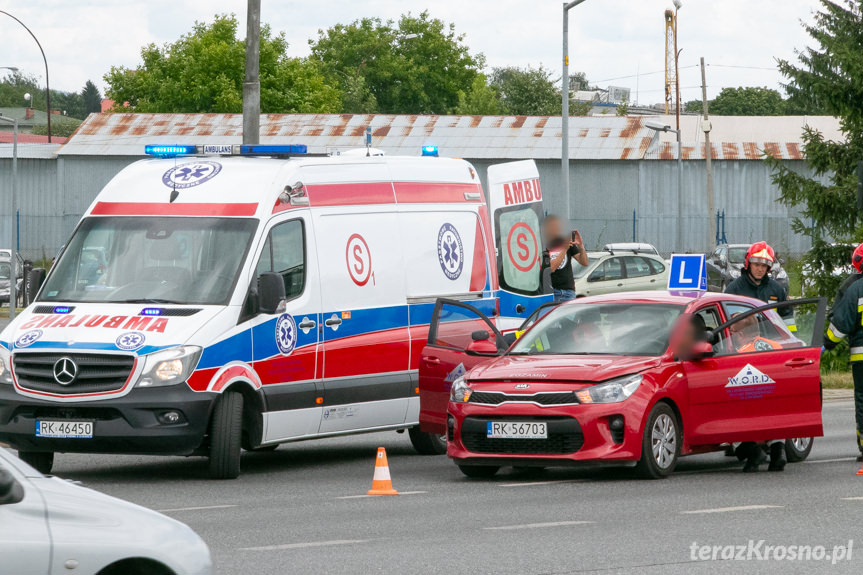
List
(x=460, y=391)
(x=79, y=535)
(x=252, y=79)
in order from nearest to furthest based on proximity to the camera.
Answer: (x=79, y=535)
(x=460, y=391)
(x=252, y=79)

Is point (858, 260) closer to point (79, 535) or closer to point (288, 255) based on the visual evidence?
point (288, 255)

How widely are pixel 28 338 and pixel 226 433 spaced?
1.67 metres

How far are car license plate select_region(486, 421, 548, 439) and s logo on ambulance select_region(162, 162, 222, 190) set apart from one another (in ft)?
10.8

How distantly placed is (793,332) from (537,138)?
42.2m

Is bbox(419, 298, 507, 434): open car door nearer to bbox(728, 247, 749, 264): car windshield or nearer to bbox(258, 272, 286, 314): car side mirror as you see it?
bbox(258, 272, 286, 314): car side mirror

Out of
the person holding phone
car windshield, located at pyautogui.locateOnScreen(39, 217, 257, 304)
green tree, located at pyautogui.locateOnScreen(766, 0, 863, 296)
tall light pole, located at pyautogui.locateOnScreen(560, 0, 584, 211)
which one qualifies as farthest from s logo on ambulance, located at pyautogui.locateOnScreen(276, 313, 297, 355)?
tall light pole, located at pyautogui.locateOnScreen(560, 0, 584, 211)

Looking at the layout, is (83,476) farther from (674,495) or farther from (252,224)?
(674,495)

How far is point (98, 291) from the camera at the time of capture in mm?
12250

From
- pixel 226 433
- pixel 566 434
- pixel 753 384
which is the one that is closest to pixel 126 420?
pixel 226 433

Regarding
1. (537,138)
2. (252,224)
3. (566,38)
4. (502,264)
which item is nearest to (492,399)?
(252,224)

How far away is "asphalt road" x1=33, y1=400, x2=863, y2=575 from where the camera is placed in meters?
8.11

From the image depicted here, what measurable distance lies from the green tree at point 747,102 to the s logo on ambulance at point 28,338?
5010 inches

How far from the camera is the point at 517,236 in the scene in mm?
16500

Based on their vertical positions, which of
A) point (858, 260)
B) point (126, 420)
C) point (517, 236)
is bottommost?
point (126, 420)
